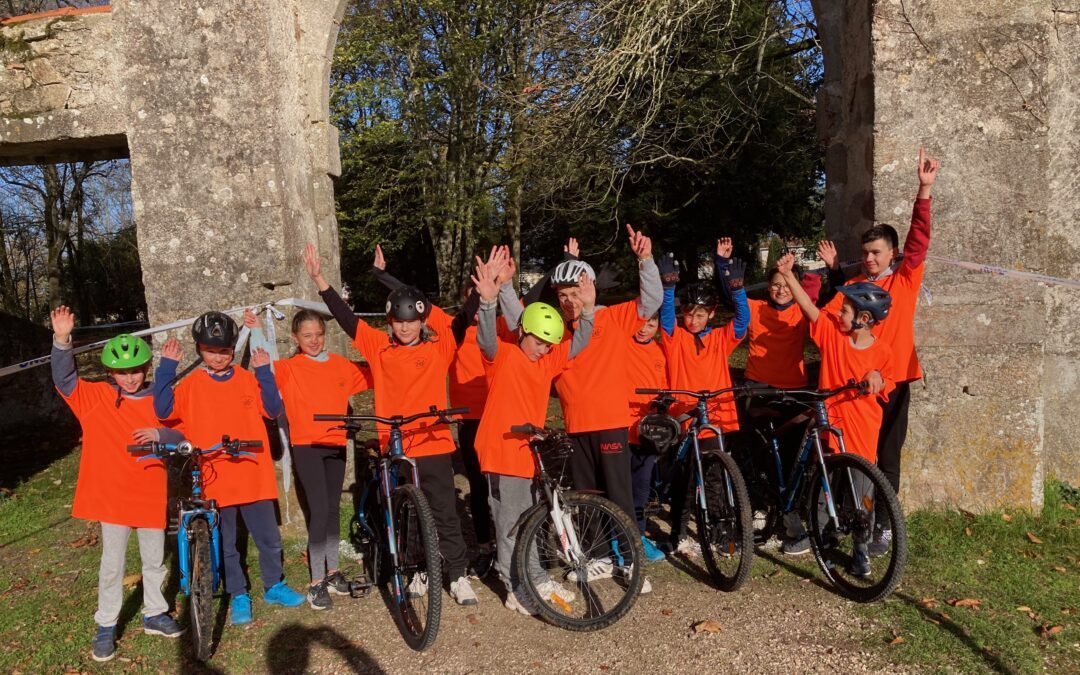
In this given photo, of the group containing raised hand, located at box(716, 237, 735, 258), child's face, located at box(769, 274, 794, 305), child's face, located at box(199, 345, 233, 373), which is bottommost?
child's face, located at box(199, 345, 233, 373)

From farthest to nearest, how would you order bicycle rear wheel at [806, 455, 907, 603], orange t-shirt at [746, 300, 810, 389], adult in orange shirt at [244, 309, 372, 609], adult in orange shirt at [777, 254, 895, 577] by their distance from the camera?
orange t-shirt at [746, 300, 810, 389], adult in orange shirt at [244, 309, 372, 609], adult in orange shirt at [777, 254, 895, 577], bicycle rear wheel at [806, 455, 907, 603]

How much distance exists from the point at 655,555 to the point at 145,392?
3.14 metres

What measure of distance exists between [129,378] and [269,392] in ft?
2.31

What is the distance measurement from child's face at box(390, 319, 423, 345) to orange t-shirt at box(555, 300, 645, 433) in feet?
2.80

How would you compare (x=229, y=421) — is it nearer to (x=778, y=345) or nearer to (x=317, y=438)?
(x=317, y=438)

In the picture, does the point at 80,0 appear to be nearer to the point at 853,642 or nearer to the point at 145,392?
the point at 145,392

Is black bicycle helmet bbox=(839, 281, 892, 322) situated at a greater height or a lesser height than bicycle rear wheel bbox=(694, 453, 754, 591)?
greater

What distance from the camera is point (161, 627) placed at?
3895mm

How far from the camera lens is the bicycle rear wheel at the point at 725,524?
3902mm

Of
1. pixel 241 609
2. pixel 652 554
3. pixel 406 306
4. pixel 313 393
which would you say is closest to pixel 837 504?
pixel 652 554

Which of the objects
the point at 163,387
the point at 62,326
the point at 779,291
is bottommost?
the point at 163,387

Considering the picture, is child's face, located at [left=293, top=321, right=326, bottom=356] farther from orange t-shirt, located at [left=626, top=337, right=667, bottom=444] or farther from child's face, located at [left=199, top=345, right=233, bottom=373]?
orange t-shirt, located at [left=626, top=337, right=667, bottom=444]

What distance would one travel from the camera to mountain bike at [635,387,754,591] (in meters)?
3.97

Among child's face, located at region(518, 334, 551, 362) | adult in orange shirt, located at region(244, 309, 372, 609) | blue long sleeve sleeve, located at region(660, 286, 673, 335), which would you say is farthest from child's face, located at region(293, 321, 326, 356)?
blue long sleeve sleeve, located at region(660, 286, 673, 335)
